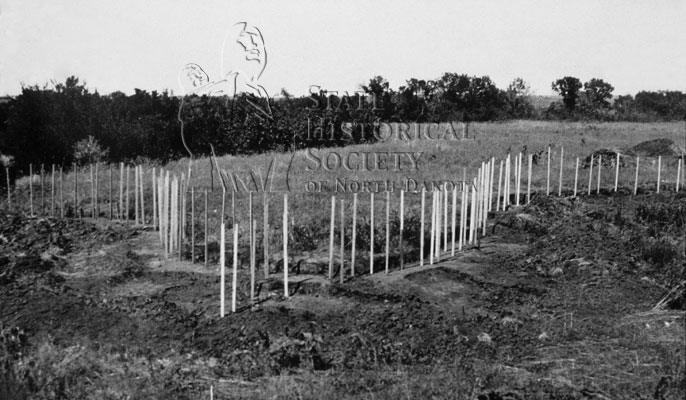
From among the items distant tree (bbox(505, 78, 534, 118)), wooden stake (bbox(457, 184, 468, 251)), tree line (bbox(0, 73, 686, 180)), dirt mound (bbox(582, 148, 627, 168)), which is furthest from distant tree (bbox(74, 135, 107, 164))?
distant tree (bbox(505, 78, 534, 118))

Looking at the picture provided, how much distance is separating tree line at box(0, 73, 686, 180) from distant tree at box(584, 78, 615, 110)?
0.47 meters

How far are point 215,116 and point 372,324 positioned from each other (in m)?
22.5

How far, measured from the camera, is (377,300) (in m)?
6.77

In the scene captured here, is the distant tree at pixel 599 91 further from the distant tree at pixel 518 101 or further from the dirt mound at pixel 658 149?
the dirt mound at pixel 658 149

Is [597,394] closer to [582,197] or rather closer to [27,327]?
[27,327]

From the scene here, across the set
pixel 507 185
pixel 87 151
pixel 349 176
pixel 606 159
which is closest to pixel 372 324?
pixel 507 185

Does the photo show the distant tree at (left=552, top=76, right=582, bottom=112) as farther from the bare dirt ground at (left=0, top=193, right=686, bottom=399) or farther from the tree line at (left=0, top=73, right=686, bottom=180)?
the bare dirt ground at (left=0, top=193, right=686, bottom=399)

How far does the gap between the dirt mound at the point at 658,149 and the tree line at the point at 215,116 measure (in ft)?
32.0

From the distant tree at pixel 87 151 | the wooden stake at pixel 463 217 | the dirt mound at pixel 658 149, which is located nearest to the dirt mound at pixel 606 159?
the dirt mound at pixel 658 149

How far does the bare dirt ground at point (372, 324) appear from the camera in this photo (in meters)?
4.68

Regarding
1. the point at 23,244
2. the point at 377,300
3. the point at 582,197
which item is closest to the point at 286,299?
the point at 377,300

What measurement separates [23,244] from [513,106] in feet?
142

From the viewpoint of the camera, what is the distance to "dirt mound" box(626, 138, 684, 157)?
629 inches

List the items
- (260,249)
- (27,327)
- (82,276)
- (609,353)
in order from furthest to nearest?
(260,249) < (82,276) < (27,327) < (609,353)
